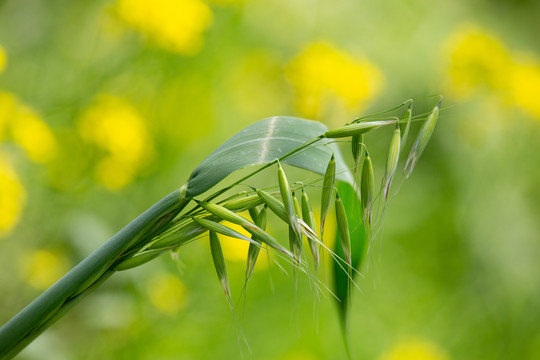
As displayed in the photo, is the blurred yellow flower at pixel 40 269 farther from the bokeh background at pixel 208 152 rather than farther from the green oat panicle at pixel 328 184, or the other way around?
the green oat panicle at pixel 328 184

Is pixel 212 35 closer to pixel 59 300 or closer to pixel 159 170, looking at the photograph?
pixel 159 170

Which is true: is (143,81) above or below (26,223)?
above

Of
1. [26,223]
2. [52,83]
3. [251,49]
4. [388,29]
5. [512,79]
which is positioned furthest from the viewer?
[388,29]

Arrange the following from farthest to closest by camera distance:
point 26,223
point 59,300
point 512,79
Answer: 1. point 512,79
2. point 26,223
3. point 59,300

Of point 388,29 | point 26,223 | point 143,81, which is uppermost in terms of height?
point 388,29

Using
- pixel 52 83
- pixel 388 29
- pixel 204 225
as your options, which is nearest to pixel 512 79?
pixel 388 29

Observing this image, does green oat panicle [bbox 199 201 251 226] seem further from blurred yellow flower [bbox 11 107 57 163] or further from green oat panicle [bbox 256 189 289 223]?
blurred yellow flower [bbox 11 107 57 163]

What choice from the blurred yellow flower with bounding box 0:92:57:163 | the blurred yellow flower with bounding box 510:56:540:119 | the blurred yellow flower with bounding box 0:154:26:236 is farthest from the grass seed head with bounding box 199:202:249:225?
the blurred yellow flower with bounding box 510:56:540:119

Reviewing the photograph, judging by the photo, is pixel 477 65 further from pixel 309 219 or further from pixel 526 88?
pixel 309 219
